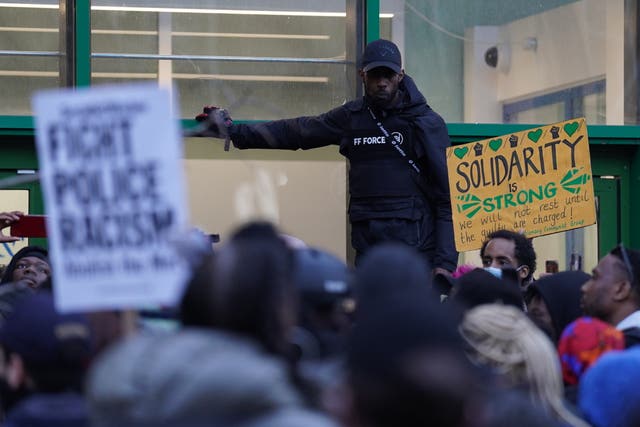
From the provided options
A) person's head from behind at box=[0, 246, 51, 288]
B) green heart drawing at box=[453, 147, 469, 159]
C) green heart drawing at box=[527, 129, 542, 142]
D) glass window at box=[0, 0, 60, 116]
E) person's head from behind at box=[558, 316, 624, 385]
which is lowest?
person's head from behind at box=[558, 316, 624, 385]

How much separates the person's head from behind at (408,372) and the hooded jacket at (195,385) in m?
0.32

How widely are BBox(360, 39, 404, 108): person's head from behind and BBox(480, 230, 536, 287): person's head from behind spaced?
3.38 ft

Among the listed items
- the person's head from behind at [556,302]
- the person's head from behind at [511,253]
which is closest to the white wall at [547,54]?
the person's head from behind at [511,253]

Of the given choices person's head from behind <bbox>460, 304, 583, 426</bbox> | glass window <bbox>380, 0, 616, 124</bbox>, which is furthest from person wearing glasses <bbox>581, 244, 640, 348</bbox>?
glass window <bbox>380, 0, 616, 124</bbox>

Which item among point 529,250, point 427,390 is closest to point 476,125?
point 529,250

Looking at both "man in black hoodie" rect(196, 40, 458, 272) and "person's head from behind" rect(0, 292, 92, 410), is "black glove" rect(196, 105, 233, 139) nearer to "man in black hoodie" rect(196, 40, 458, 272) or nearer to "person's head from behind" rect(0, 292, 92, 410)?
"man in black hoodie" rect(196, 40, 458, 272)

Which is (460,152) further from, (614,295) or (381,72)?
(614,295)

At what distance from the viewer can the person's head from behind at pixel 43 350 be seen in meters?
3.51

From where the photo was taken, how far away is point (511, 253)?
7438 mm

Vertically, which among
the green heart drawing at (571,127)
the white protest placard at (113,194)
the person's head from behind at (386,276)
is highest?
the green heart drawing at (571,127)

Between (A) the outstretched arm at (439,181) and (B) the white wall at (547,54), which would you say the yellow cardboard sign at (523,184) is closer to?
(A) the outstretched arm at (439,181)

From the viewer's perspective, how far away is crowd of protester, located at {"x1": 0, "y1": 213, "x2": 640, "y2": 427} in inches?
97.9

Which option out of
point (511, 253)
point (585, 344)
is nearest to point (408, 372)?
point (585, 344)

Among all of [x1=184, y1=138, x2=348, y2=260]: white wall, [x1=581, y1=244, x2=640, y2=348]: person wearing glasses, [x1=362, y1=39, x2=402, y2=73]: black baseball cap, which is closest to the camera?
[x1=581, y1=244, x2=640, y2=348]: person wearing glasses
